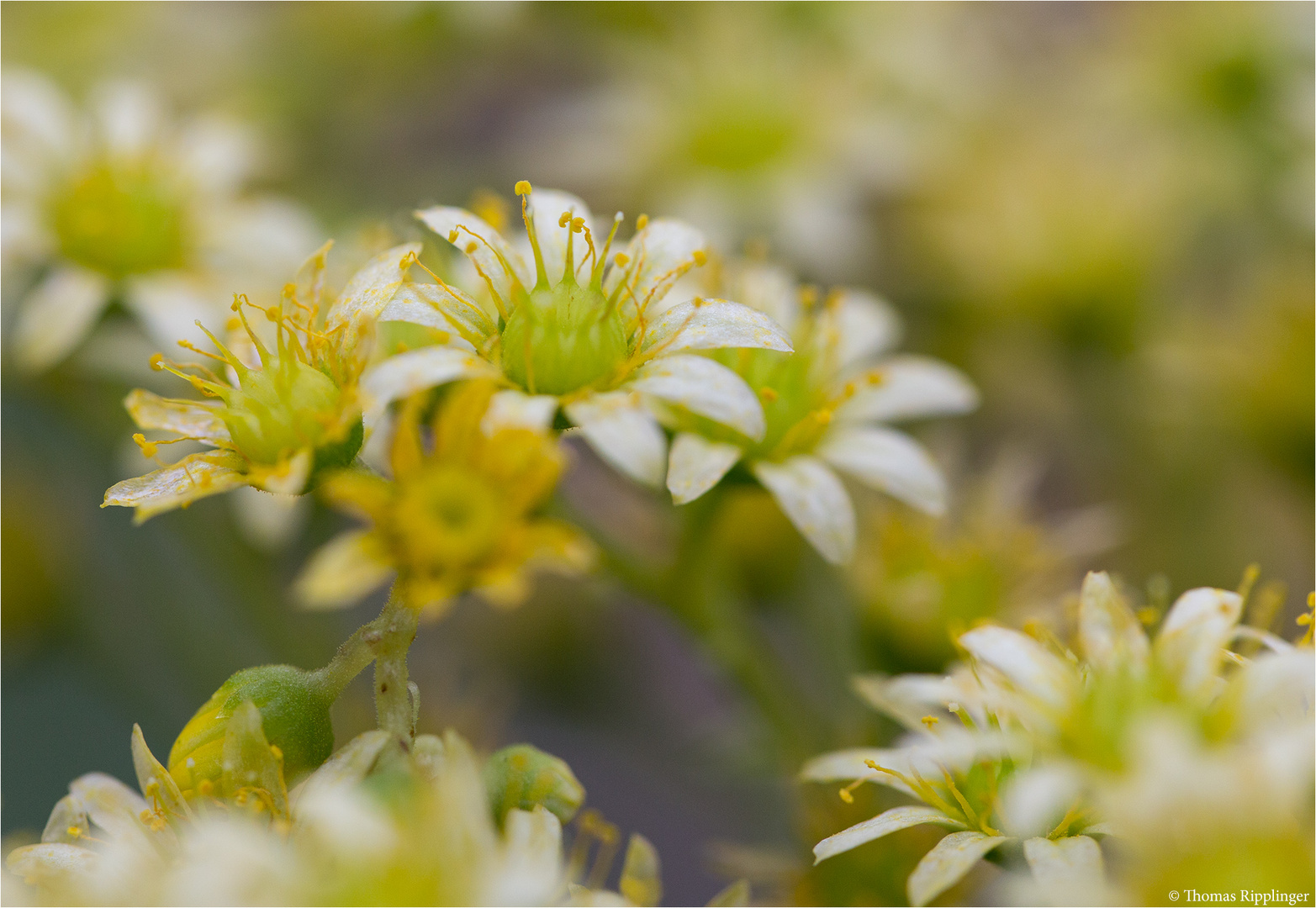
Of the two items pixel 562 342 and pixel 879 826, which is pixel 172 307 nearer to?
pixel 562 342

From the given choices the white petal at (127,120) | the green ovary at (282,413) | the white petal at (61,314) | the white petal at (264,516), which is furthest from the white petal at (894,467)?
the white petal at (127,120)

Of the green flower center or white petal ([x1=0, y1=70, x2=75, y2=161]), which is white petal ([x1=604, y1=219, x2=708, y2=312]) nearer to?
the green flower center

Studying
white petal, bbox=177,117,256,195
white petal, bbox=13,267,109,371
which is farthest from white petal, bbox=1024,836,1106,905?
white petal, bbox=177,117,256,195

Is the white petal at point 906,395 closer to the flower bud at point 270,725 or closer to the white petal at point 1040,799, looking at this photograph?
the white petal at point 1040,799

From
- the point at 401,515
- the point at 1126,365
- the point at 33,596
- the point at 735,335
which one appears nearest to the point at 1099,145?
the point at 1126,365

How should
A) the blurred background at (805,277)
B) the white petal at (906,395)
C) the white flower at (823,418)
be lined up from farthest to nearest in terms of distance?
the blurred background at (805,277) < the white petal at (906,395) < the white flower at (823,418)
